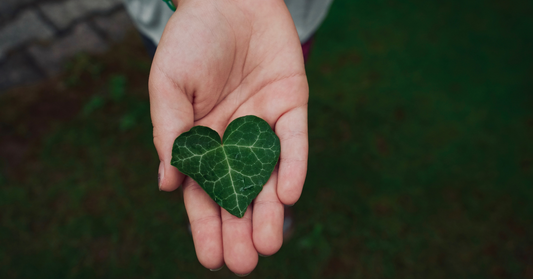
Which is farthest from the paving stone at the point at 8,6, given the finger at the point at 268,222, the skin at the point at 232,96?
the finger at the point at 268,222

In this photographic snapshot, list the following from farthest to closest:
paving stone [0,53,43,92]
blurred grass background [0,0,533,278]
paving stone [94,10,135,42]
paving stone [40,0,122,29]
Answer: paving stone [94,10,135,42] < paving stone [40,0,122,29] < paving stone [0,53,43,92] < blurred grass background [0,0,533,278]

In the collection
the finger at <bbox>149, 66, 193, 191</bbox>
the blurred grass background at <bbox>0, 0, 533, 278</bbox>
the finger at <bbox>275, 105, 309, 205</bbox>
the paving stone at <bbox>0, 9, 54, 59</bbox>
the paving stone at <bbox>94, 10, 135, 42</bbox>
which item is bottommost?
the blurred grass background at <bbox>0, 0, 533, 278</bbox>

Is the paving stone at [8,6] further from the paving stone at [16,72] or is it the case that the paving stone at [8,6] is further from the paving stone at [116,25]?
the paving stone at [116,25]

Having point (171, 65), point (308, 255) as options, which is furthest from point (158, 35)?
point (308, 255)

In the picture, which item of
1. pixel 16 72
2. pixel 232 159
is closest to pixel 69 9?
pixel 16 72

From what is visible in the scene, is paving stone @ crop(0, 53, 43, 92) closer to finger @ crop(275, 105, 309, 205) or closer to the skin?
the skin

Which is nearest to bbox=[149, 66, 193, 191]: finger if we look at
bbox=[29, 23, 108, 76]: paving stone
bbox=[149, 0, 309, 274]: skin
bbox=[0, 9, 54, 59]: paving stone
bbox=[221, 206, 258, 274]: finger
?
bbox=[149, 0, 309, 274]: skin
